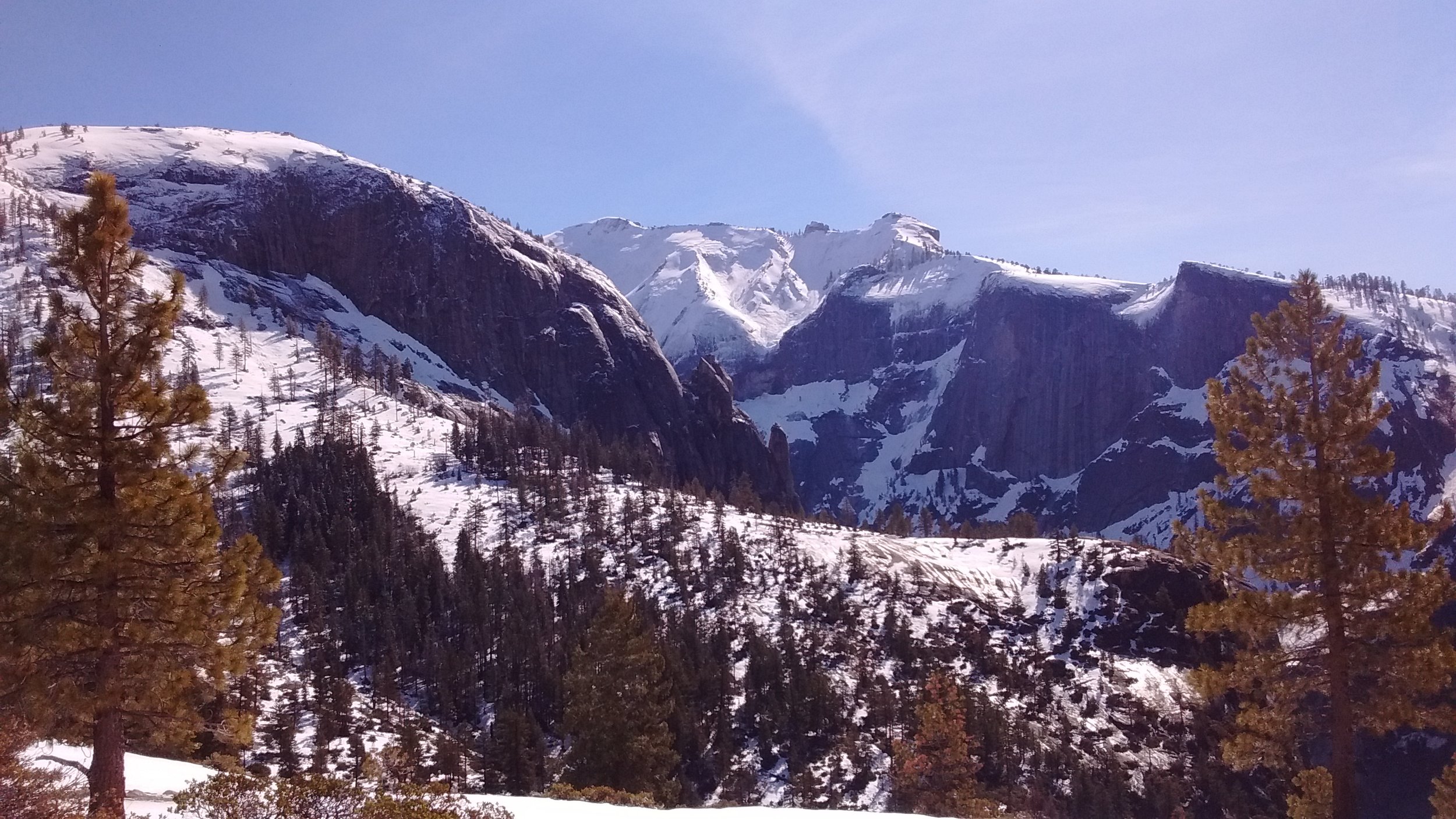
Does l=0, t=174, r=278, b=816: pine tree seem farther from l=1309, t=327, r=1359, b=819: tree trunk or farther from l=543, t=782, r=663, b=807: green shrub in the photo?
l=1309, t=327, r=1359, b=819: tree trunk

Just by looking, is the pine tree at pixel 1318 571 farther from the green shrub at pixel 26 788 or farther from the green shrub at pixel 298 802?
the green shrub at pixel 26 788

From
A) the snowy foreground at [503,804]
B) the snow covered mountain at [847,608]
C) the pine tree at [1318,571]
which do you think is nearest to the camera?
the snowy foreground at [503,804]

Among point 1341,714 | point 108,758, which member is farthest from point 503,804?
point 1341,714

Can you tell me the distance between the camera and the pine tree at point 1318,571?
20.2 metres

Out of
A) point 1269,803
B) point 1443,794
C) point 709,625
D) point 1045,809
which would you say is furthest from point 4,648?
point 1269,803

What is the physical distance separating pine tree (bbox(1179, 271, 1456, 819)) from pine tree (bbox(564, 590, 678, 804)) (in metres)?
25.8

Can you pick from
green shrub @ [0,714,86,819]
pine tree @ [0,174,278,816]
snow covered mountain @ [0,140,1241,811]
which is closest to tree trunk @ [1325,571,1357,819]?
pine tree @ [0,174,278,816]

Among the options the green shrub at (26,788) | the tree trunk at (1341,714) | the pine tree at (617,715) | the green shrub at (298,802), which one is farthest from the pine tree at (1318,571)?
the pine tree at (617,715)

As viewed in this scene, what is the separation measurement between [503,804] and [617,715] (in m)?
22.7

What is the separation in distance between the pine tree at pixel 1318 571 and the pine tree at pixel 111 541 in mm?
21690

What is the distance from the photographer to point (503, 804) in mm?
19078

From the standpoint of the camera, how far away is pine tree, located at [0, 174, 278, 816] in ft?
53.2

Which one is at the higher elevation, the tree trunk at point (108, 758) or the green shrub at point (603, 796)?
the tree trunk at point (108, 758)

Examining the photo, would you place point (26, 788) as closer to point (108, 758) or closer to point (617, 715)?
point (108, 758)
